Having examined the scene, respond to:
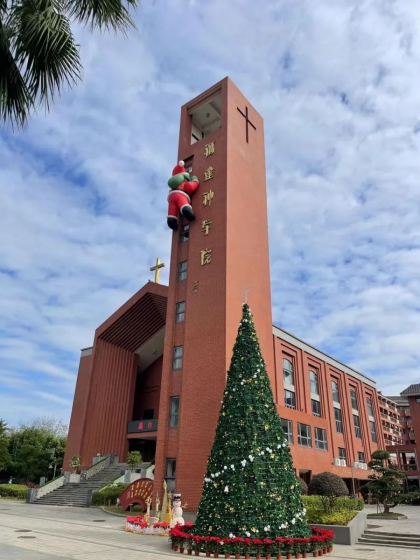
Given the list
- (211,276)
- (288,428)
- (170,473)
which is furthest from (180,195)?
(288,428)

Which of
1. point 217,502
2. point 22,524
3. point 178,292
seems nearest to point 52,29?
point 217,502

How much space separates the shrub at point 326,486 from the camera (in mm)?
22391

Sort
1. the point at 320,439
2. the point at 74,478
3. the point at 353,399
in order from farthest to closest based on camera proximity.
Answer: the point at 353,399 → the point at 320,439 → the point at 74,478

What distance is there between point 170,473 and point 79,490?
9875 millimetres

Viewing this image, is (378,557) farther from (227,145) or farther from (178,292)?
(227,145)

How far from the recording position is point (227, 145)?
24.2 m

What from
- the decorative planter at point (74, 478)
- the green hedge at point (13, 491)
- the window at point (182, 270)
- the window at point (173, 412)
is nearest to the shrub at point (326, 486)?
the window at point (173, 412)

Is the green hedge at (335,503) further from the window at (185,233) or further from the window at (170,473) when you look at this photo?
the window at (185,233)

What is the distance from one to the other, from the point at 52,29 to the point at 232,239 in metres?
16.6

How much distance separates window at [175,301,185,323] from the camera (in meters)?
22.8

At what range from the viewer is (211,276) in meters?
21.8

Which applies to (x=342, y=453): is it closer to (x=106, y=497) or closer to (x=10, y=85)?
(x=106, y=497)

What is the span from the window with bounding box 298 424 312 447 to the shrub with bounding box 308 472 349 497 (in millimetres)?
3602

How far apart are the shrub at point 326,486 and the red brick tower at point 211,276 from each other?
21.6ft
